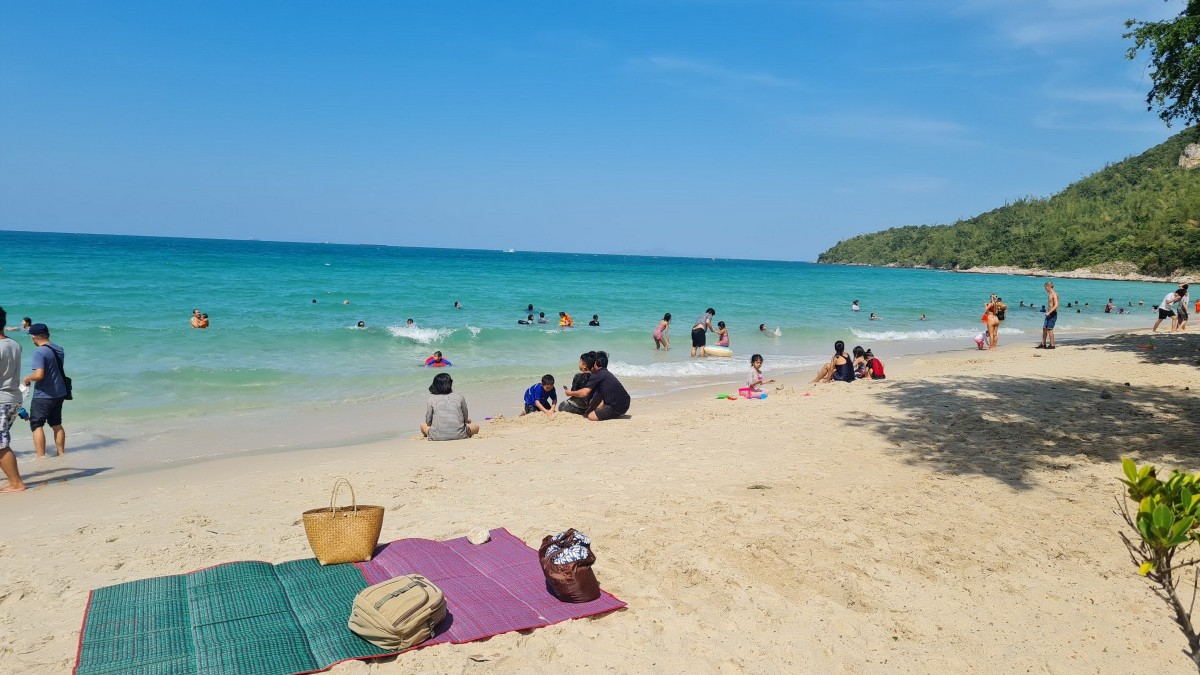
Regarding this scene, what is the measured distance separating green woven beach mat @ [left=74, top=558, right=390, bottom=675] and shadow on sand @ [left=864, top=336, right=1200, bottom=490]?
225 inches

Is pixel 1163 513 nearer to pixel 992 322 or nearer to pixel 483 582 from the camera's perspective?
pixel 483 582

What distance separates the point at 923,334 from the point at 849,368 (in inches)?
614

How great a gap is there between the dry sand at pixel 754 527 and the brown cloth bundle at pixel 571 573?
23 centimetres

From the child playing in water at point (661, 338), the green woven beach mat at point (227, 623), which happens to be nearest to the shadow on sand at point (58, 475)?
the green woven beach mat at point (227, 623)

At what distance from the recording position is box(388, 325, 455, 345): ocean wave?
2156 cm

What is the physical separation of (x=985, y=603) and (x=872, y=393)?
6969 mm

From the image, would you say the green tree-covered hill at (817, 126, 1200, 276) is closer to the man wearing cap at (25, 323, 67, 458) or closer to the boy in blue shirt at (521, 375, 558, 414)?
the boy in blue shirt at (521, 375, 558, 414)

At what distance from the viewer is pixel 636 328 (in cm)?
2694

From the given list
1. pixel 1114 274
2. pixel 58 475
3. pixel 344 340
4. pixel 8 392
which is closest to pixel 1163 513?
pixel 8 392

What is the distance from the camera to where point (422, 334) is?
22.4 metres

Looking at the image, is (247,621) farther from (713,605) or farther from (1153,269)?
(1153,269)

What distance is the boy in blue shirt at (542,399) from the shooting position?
1096 centimetres

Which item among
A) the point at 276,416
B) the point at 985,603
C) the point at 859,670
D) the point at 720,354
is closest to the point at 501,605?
the point at 859,670

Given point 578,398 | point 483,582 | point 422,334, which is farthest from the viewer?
point 422,334
